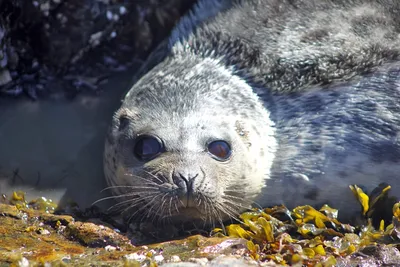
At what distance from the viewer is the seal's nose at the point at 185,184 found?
17.5 ft

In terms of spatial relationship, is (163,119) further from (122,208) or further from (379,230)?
(379,230)

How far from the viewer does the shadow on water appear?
6.37m

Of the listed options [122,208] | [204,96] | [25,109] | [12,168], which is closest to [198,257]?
[122,208]

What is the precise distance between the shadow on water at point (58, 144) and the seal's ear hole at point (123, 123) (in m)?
0.60

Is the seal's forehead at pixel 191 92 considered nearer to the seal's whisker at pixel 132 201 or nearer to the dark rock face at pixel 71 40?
the seal's whisker at pixel 132 201

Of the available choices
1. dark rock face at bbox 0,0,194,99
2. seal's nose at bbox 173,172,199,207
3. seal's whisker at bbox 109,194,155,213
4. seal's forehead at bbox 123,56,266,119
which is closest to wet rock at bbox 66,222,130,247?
seal's whisker at bbox 109,194,155,213

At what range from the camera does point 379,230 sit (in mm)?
5559

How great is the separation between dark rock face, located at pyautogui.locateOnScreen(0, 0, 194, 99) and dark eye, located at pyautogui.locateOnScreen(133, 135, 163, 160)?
64.4 inches

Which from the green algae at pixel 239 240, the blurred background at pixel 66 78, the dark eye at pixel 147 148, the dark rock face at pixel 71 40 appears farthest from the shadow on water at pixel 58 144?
the dark eye at pixel 147 148

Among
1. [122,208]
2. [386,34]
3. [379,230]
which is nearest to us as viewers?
Result: [379,230]

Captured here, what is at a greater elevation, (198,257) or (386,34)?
(386,34)

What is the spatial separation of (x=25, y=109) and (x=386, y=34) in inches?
116

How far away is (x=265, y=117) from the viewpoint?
6.27 m

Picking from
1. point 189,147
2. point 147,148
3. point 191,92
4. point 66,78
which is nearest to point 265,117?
point 191,92
